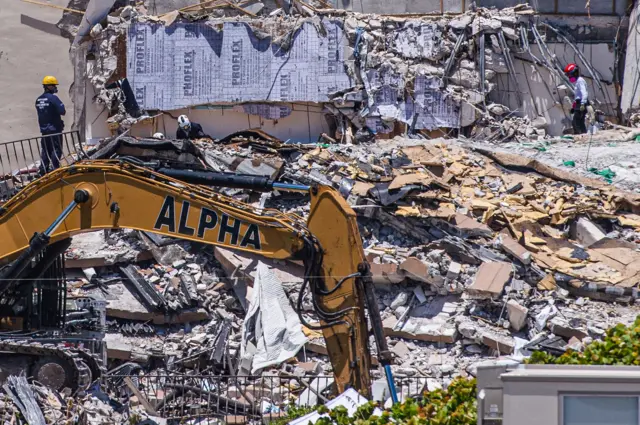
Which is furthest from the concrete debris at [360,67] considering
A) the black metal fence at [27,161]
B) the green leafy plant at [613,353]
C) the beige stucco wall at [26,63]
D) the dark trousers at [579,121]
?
the green leafy plant at [613,353]

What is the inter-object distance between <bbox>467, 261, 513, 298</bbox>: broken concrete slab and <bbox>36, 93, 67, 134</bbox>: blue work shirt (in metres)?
6.51

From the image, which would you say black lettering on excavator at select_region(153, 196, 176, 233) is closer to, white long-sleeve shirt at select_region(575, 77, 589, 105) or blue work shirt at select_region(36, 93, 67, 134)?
blue work shirt at select_region(36, 93, 67, 134)

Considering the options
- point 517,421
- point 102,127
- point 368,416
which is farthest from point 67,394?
point 102,127

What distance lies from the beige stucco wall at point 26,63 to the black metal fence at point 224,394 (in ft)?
29.9

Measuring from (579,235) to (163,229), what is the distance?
23.5ft

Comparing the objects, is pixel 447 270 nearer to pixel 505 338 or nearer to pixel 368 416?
pixel 505 338

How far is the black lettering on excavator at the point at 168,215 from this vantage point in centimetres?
1290

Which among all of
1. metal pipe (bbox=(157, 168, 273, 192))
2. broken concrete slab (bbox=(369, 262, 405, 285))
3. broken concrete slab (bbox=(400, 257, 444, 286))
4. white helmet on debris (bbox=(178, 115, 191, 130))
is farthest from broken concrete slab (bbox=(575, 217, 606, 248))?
white helmet on debris (bbox=(178, 115, 191, 130))

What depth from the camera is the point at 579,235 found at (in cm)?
1791

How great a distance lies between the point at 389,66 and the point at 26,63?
21.6 feet

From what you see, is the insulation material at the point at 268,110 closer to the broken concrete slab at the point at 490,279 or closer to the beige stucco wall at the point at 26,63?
the beige stucco wall at the point at 26,63

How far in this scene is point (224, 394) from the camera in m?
15.1

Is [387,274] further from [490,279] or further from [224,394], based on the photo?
[224,394]

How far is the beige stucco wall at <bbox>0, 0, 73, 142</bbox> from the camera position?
76.0ft
